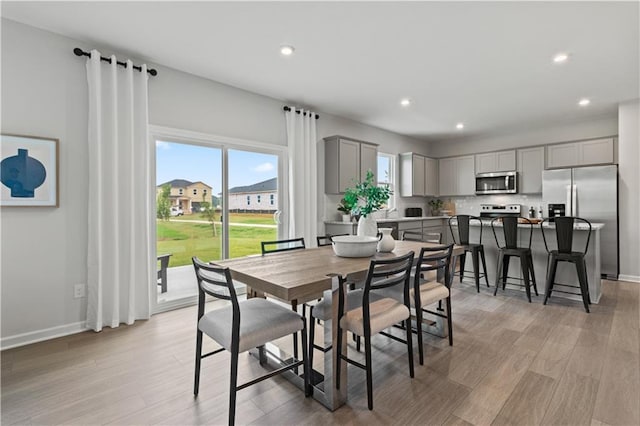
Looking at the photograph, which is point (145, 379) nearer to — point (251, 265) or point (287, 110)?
point (251, 265)

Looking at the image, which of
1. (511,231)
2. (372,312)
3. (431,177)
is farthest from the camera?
(431,177)

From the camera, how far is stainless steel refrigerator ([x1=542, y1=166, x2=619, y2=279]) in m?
4.68

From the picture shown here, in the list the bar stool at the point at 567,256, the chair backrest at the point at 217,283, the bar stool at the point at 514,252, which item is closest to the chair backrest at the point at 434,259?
the chair backrest at the point at 217,283

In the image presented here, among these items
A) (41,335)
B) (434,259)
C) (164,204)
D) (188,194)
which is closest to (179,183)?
(188,194)

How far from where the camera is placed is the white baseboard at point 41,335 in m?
2.53

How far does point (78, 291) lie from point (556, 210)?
6.71 metres

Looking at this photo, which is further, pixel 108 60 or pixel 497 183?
pixel 497 183

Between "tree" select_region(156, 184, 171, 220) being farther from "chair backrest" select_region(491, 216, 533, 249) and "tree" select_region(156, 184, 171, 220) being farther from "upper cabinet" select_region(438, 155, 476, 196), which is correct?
"upper cabinet" select_region(438, 155, 476, 196)

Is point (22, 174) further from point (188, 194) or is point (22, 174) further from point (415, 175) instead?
point (415, 175)

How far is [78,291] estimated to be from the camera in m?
2.86

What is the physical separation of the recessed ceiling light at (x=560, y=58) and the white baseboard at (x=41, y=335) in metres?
5.29

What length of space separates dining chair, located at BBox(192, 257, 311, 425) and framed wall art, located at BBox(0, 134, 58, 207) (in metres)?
1.87

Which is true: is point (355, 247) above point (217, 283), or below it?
above

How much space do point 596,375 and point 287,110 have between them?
4180mm
